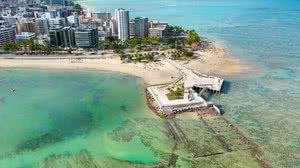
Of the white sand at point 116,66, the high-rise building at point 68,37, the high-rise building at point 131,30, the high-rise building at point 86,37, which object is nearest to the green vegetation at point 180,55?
the white sand at point 116,66

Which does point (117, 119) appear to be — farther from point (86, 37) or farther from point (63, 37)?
point (63, 37)

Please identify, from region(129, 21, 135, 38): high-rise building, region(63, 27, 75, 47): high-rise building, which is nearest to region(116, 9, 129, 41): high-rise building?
region(129, 21, 135, 38): high-rise building

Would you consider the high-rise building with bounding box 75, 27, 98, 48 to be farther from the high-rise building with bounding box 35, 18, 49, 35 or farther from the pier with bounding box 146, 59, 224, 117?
the pier with bounding box 146, 59, 224, 117

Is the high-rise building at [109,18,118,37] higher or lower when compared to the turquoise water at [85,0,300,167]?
higher

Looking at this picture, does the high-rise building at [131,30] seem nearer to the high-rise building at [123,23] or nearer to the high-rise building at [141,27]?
the high-rise building at [141,27]

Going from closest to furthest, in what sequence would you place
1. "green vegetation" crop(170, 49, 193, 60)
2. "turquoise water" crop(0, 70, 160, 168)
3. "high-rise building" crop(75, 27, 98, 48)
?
"turquoise water" crop(0, 70, 160, 168) < "green vegetation" crop(170, 49, 193, 60) < "high-rise building" crop(75, 27, 98, 48)

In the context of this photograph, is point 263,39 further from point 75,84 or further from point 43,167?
point 43,167

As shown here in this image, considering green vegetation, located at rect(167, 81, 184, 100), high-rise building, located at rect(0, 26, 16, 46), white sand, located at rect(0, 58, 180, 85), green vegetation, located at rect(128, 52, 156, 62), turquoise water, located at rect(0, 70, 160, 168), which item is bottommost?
turquoise water, located at rect(0, 70, 160, 168)
